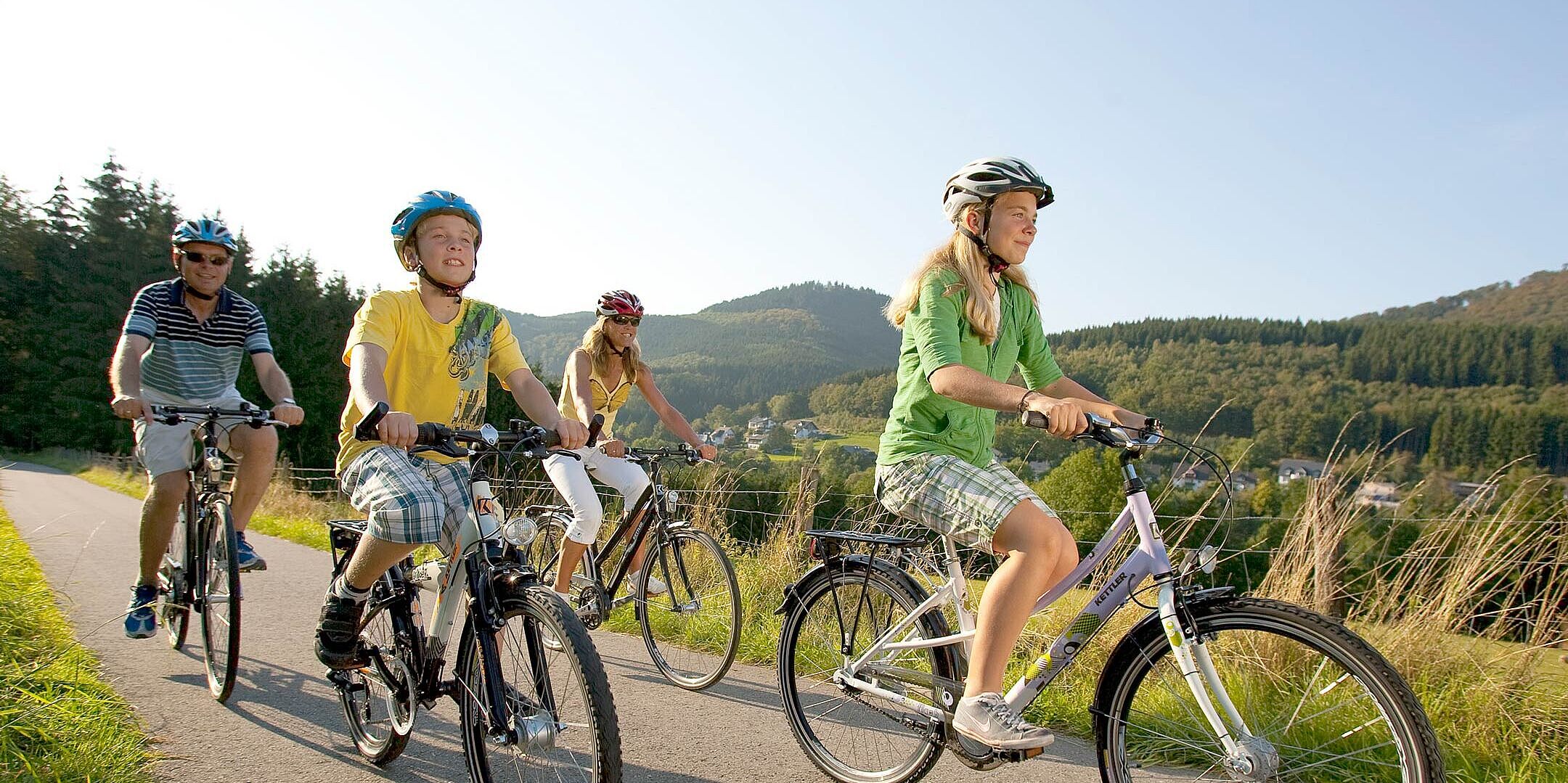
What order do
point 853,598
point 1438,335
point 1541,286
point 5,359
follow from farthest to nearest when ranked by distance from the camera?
point 1541,286 → point 1438,335 → point 5,359 → point 853,598

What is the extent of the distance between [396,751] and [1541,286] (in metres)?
164

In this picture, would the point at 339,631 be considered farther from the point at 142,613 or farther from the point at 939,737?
the point at 142,613

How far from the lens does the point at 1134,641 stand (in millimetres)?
2578

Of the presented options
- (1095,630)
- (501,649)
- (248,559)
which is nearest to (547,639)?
(501,649)

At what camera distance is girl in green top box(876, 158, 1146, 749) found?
2742 mm

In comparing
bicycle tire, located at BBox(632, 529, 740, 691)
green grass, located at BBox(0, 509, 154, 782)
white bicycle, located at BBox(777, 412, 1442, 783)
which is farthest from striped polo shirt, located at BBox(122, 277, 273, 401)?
white bicycle, located at BBox(777, 412, 1442, 783)

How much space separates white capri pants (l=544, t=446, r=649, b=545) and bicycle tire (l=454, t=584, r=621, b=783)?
223cm

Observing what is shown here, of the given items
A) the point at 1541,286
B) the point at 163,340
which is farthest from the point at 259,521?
the point at 1541,286

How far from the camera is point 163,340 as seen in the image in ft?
16.3

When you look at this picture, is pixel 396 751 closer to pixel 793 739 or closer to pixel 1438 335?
pixel 793 739

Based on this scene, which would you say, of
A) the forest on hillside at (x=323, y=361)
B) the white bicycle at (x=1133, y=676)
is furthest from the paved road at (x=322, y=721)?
the forest on hillside at (x=323, y=361)

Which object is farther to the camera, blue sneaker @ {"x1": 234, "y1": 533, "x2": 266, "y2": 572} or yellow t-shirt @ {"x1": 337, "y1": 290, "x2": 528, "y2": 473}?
blue sneaker @ {"x1": 234, "y1": 533, "x2": 266, "y2": 572}

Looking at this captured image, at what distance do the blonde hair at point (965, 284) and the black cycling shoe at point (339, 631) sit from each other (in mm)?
2135

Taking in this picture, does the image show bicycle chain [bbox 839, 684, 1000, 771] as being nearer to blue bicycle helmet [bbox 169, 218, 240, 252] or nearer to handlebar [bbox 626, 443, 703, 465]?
handlebar [bbox 626, 443, 703, 465]
